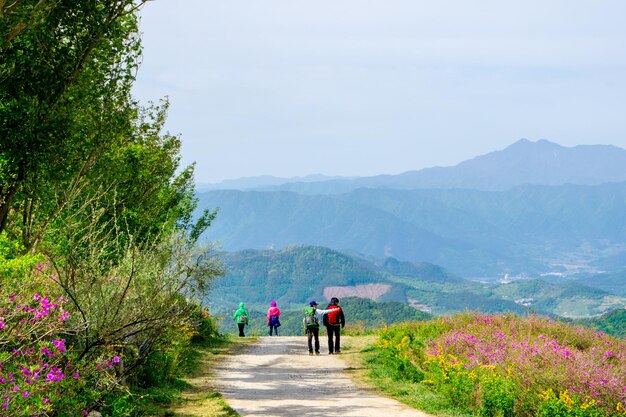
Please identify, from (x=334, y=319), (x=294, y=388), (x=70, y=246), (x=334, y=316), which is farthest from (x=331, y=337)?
(x=70, y=246)

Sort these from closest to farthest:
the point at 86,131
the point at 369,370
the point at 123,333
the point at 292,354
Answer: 1. the point at 123,333
2. the point at 86,131
3. the point at 369,370
4. the point at 292,354

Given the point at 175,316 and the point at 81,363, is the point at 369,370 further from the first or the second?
the point at 81,363

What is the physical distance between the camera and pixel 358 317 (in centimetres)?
14750

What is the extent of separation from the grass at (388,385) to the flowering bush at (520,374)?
31 cm

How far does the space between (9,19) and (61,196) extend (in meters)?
4.77

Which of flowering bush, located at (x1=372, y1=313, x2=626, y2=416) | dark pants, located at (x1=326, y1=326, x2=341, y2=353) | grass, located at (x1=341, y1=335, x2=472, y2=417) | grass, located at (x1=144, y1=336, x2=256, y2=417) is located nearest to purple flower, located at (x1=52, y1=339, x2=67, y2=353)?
grass, located at (x1=144, y1=336, x2=256, y2=417)

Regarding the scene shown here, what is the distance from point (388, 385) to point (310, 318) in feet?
21.0

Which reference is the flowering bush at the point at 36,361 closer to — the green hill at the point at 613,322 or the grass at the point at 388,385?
the grass at the point at 388,385

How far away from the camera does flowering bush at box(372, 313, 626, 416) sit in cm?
1429

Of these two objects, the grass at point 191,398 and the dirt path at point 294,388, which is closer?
the grass at point 191,398

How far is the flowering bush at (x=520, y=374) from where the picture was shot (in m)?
Answer: 14.3

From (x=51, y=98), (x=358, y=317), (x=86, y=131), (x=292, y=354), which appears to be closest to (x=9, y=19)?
(x=51, y=98)

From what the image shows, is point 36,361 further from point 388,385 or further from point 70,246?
point 388,385

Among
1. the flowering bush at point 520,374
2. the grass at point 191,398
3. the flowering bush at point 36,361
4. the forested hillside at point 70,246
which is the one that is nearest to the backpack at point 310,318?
the grass at point 191,398
